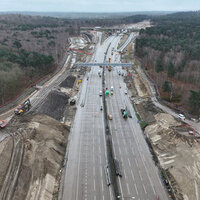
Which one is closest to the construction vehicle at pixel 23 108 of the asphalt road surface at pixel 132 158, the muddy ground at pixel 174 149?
the asphalt road surface at pixel 132 158

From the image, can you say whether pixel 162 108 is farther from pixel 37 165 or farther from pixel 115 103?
pixel 37 165

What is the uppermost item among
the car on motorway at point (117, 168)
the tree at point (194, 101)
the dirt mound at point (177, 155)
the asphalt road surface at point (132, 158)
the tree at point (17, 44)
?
the tree at point (17, 44)

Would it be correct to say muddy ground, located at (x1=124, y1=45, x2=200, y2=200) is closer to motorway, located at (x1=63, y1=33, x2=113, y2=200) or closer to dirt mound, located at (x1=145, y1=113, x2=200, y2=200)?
dirt mound, located at (x1=145, y1=113, x2=200, y2=200)

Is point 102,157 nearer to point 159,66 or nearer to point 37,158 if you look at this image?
point 37,158

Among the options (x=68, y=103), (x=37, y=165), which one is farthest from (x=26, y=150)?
(x=68, y=103)

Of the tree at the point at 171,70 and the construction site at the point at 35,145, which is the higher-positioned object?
the tree at the point at 171,70

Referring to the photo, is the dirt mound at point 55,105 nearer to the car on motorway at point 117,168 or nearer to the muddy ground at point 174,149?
the car on motorway at point 117,168
